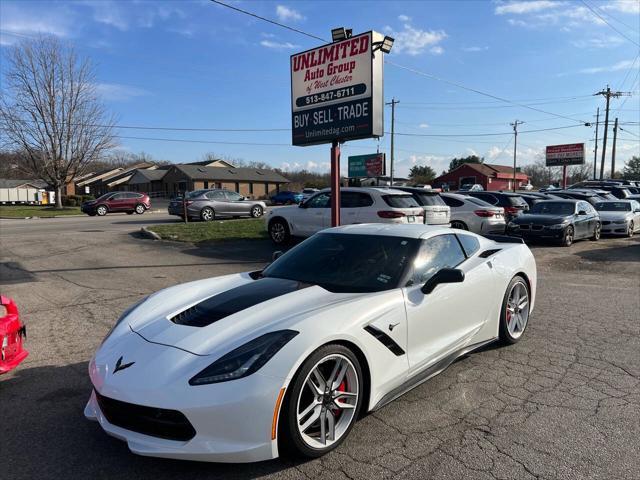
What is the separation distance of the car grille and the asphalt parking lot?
0.31 m

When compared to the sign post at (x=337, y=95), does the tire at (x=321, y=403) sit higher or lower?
lower

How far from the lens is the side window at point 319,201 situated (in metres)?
12.8

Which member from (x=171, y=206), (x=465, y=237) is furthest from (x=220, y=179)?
(x=465, y=237)

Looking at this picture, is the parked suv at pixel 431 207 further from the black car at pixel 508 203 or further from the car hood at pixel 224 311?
the car hood at pixel 224 311

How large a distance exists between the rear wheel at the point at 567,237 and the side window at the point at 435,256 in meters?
11.5

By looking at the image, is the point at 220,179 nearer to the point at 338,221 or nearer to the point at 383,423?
the point at 338,221

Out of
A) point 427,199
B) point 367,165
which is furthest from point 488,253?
point 367,165

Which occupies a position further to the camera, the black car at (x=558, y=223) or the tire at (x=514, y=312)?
the black car at (x=558, y=223)

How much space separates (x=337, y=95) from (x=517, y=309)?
8281 mm

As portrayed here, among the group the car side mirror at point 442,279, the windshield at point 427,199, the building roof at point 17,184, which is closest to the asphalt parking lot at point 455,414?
the car side mirror at point 442,279

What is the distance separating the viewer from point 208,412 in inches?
101

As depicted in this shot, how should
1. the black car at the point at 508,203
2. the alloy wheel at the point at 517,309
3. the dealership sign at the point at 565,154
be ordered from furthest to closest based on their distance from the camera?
the dealership sign at the point at 565,154 < the black car at the point at 508,203 < the alloy wheel at the point at 517,309

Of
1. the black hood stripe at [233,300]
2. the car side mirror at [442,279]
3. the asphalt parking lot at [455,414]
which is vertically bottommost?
the asphalt parking lot at [455,414]

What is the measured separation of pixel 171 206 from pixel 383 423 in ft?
72.4
